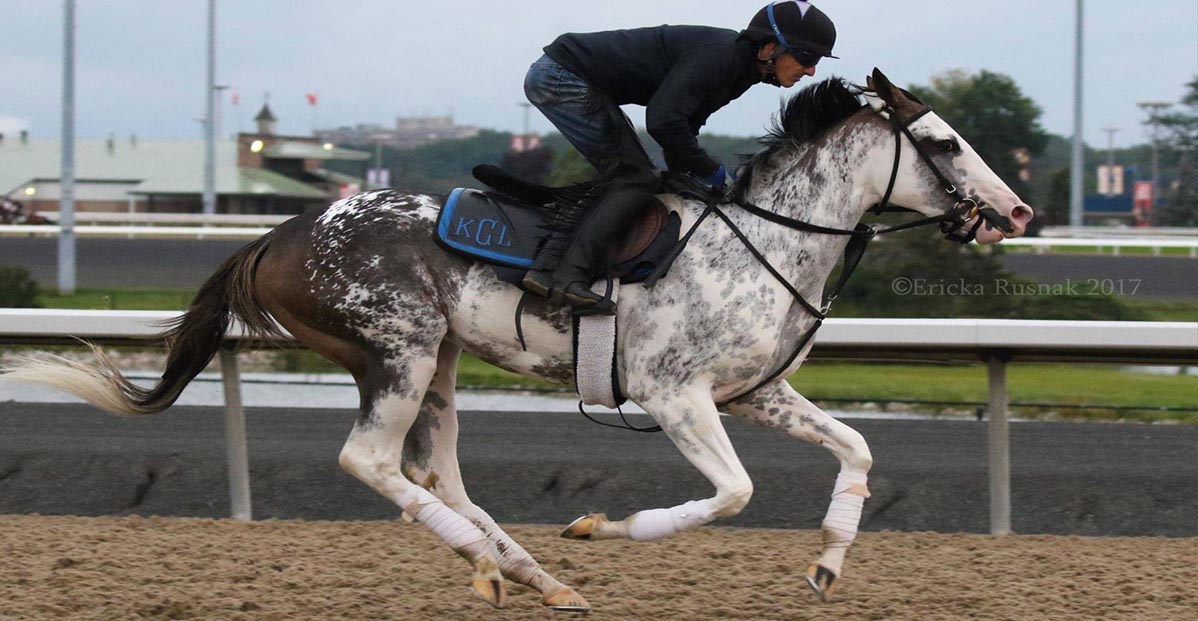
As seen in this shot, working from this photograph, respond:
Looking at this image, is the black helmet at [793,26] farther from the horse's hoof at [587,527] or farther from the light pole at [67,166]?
the light pole at [67,166]

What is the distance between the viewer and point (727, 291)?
4.34 metres

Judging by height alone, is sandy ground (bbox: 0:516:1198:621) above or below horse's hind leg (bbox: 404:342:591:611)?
below

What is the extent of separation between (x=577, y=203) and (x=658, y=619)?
1.30 m

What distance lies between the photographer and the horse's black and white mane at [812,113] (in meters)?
4.61

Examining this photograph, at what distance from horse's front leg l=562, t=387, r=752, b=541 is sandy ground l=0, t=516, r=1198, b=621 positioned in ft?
0.98

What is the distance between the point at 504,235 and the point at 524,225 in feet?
0.25

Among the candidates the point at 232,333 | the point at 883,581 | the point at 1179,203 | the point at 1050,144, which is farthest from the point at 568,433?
the point at 1179,203

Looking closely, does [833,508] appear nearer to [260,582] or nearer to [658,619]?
[658,619]

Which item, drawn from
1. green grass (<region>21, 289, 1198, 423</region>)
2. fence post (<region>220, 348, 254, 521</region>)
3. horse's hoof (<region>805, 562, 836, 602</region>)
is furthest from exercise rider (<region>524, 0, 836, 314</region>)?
green grass (<region>21, 289, 1198, 423</region>)

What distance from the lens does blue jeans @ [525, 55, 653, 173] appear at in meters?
4.55

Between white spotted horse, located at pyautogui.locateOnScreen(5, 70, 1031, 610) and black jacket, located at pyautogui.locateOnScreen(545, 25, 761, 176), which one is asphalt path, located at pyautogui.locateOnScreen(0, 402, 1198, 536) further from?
black jacket, located at pyautogui.locateOnScreen(545, 25, 761, 176)

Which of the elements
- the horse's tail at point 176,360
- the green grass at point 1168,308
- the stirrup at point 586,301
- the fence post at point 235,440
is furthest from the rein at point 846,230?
the green grass at point 1168,308

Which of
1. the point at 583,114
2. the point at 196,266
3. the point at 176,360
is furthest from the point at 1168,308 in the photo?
the point at 196,266

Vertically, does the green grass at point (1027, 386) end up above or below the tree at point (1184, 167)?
below
